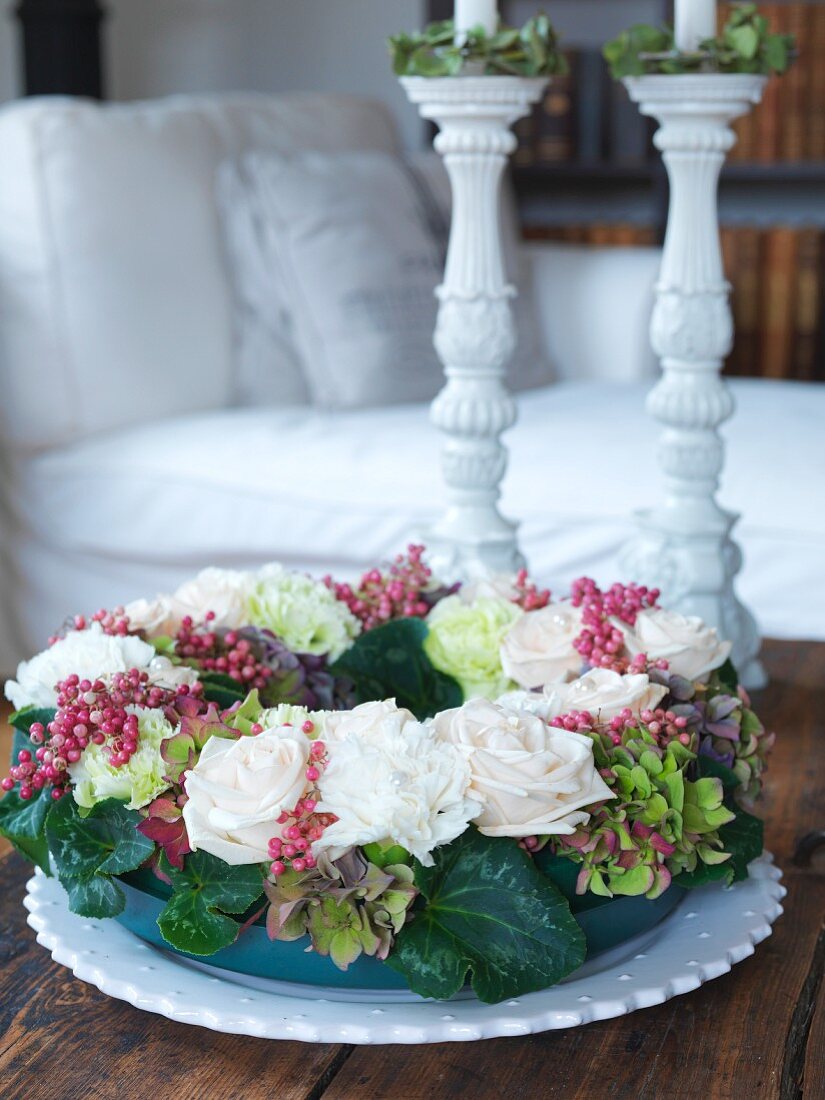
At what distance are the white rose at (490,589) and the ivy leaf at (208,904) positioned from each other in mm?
303

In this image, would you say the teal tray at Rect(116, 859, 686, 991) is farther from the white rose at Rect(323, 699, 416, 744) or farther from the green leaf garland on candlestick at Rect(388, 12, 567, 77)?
the green leaf garland on candlestick at Rect(388, 12, 567, 77)

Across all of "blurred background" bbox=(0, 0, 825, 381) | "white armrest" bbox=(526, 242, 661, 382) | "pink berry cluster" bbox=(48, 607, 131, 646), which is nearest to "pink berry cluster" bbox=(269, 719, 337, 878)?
"pink berry cluster" bbox=(48, 607, 131, 646)

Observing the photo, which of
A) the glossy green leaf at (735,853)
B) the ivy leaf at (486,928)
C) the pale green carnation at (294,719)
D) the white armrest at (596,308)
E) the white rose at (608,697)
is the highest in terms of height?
the pale green carnation at (294,719)

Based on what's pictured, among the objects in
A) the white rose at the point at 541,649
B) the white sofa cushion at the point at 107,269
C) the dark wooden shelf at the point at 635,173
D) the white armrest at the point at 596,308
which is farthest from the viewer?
the dark wooden shelf at the point at 635,173

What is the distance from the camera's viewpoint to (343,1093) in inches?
25.0

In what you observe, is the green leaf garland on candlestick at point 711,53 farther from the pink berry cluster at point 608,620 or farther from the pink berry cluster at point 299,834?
the pink berry cluster at point 299,834

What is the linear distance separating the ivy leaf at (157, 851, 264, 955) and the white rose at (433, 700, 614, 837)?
10 centimetres

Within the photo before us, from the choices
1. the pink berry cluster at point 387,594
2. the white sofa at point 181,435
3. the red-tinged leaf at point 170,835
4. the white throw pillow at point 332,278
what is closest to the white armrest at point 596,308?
the white sofa at point 181,435

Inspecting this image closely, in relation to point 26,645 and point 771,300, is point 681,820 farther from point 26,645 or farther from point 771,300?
point 771,300

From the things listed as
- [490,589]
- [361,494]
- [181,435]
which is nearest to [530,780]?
[490,589]

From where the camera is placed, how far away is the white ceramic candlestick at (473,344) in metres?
1.22

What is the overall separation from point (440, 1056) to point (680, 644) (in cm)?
25

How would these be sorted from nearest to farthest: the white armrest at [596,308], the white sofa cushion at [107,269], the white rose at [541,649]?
the white rose at [541,649] → the white sofa cushion at [107,269] → the white armrest at [596,308]

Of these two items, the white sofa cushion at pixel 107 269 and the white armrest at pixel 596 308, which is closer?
→ the white sofa cushion at pixel 107 269
